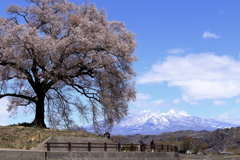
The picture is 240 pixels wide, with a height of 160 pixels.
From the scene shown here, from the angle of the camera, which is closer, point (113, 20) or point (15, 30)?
point (15, 30)

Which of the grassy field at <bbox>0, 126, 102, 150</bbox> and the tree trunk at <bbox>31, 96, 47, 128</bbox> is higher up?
the tree trunk at <bbox>31, 96, 47, 128</bbox>

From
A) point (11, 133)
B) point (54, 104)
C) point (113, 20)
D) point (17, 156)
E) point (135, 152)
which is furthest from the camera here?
point (113, 20)

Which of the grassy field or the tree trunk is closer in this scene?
the grassy field

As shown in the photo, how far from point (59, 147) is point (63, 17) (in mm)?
20090

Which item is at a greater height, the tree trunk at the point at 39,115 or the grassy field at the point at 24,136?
the tree trunk at the point at 39,115

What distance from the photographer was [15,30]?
131ft

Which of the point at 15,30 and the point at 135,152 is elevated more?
the point at 15,30

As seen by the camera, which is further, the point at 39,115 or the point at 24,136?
the point at 39,115

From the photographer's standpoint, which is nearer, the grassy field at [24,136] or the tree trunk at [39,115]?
the grassy field at [24,136]

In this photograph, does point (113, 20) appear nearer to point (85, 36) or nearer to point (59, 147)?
point (85, 36)

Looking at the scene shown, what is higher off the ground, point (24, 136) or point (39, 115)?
point (39, 115)

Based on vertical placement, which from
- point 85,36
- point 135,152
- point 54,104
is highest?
point 85,36

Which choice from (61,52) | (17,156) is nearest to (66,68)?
(61,52)

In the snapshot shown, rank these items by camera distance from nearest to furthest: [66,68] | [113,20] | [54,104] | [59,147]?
[59,147] → [66,68] → [54,104] → [113,20]
